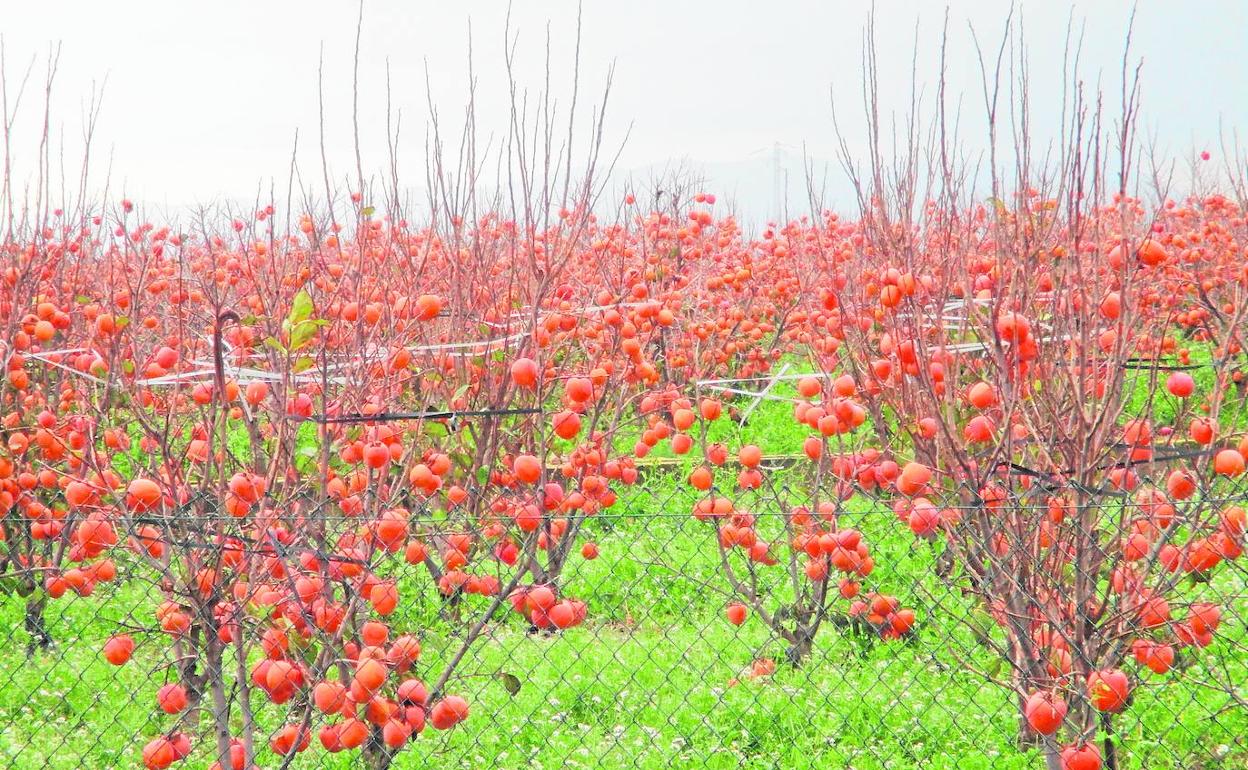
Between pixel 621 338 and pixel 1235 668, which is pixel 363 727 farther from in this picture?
pixel 1235 668

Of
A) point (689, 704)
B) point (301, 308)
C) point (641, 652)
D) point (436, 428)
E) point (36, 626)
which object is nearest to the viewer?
point (301, 308)

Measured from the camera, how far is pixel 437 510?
18.9ft

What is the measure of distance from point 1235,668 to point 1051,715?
6.01 feet

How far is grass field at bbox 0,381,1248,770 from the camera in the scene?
3590 millimetres

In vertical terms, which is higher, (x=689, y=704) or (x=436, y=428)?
(x=436, y=428)

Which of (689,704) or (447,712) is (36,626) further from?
(689,704)

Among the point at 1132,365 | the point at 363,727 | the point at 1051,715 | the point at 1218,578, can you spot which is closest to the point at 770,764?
the point at 1051,715

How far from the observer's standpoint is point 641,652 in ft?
15.3

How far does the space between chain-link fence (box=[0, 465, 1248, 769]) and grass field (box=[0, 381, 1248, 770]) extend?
0.05 ft

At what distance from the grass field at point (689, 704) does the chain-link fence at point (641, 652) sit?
0.02 metres

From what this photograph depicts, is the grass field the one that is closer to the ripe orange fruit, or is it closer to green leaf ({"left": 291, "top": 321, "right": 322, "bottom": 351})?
the ripe orange fruit

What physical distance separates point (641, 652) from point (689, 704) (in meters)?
0.69

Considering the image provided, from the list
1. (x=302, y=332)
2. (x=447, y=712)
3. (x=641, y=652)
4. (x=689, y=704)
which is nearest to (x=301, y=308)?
(x=302, y=332)

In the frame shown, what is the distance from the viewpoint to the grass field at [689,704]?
141 inches
